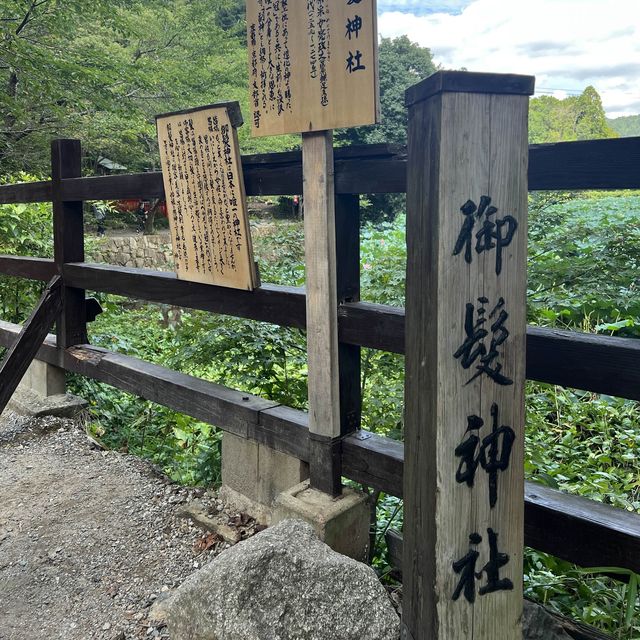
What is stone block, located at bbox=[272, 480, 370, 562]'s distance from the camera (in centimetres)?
236

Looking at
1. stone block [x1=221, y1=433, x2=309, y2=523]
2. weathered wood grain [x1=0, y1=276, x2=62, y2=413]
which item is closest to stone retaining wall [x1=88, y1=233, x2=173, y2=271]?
weathered wood grain [x1=0, y1=276, x2=62, y2=413]

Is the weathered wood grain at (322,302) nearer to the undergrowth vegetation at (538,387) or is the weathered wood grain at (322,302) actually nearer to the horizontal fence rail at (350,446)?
the horizontal fence rail at (350,446)

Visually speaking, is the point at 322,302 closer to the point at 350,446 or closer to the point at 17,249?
the point at 350,446

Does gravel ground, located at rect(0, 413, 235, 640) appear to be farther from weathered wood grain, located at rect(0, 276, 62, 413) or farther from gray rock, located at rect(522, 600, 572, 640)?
gray rock, located at rect(522, 600, 572, 640)

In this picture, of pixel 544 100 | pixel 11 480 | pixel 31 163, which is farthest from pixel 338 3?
pixel 544 100

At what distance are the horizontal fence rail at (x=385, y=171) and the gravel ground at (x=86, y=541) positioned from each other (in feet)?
5.14

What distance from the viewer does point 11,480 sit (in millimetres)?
3451

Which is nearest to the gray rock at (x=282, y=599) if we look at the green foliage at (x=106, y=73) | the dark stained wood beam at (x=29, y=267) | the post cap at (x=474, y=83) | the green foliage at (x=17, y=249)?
the post cap at (x=474, y=83)

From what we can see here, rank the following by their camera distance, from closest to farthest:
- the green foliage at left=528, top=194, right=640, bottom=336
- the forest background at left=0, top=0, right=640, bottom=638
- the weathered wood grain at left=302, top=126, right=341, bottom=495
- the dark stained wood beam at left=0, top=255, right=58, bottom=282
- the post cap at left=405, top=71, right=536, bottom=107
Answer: the post cap at left=405, top=71, right=536, bottom=107 → the weathered wood grain at left=302, top=126, right=341, bottom=495 → the forest background at left=0, top=0, right=640, bottom=638 → the green foliage at left=528, top=194, right=640, bottom=336 → the dark stained wood beam at left=0, top=255, right=58, bottom=282

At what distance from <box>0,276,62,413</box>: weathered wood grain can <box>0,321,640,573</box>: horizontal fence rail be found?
0.87ft

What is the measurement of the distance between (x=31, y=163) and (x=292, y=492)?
382 inches

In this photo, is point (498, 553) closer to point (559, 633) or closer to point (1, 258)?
point (559, 633)

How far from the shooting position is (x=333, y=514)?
7.79ft

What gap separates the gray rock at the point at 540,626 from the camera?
73.0 inches
